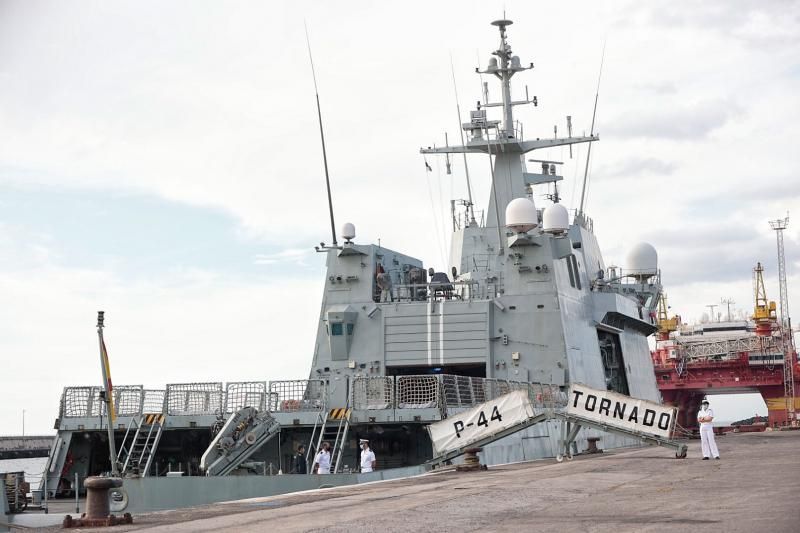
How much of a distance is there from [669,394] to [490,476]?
2728 inches

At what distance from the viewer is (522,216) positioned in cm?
2619

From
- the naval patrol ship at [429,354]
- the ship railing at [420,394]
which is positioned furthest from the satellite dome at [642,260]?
the ship railing at [420,394]

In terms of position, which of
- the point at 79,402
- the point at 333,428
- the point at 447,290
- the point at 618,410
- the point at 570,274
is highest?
the point at 570,274

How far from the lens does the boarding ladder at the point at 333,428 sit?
1973cm

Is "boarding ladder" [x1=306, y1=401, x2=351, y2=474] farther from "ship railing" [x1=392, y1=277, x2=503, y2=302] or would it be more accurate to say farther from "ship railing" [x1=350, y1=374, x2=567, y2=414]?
"ship railing" [x1=392, y1=277, x2=503, y2=302]

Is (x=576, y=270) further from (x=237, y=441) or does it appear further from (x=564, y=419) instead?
(x=237, y=441)

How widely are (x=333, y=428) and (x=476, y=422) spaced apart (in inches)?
121

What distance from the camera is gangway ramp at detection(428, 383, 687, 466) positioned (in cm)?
1912

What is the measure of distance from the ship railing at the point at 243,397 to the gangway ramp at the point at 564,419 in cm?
361

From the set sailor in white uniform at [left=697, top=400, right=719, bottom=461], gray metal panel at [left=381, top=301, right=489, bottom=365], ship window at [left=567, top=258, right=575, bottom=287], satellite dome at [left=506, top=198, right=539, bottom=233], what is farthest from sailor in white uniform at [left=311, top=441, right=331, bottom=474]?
ship window at [left=567, top=258, right=575, bottom=287]

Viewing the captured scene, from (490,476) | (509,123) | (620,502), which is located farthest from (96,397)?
(509,123)

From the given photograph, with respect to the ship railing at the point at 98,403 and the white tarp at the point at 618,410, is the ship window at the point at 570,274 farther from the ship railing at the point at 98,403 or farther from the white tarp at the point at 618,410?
the ship railing at the point at 98,403

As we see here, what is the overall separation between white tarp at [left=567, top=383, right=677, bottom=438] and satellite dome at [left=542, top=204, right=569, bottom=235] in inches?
309

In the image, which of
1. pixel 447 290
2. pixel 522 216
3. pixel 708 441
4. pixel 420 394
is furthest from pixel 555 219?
pixel 708 441
